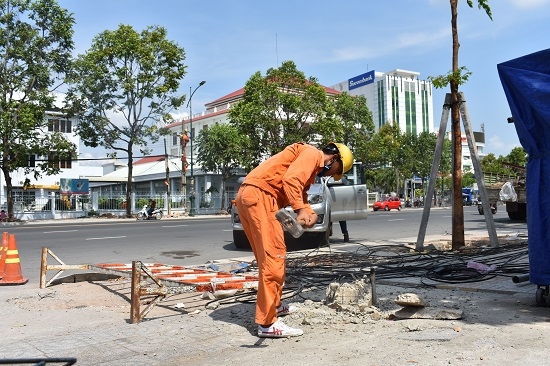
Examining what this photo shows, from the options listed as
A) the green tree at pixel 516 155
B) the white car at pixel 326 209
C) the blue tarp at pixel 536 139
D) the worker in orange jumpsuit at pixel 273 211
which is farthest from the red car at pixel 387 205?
the worker in orange jumpsuit at pixel 273 211

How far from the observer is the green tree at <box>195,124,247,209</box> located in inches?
1615

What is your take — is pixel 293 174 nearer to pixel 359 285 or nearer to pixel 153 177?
pixel 359 285

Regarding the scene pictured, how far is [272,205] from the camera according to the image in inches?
176

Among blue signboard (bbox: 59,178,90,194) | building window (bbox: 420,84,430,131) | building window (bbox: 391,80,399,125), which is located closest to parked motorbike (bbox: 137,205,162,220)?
blue signboard (bbox: 59,178,90,194)

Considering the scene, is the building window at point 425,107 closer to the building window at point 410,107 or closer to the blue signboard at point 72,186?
the building window at point 410,107

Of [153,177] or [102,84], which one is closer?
[102,84]

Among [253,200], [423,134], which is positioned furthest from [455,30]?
[423,134]

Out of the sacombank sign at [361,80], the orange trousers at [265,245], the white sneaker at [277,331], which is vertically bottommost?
the white sneaker at [277,331]

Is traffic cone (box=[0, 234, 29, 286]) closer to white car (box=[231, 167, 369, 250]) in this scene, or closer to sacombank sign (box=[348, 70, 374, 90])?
white car (box=[231, 167, 369, 250])

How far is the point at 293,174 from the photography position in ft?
14.1

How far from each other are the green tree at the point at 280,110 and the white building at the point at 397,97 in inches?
2274

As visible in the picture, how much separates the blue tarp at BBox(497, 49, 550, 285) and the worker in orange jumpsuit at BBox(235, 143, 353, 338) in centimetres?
209

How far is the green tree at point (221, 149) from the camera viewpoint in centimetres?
4103

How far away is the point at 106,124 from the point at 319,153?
107 feet
